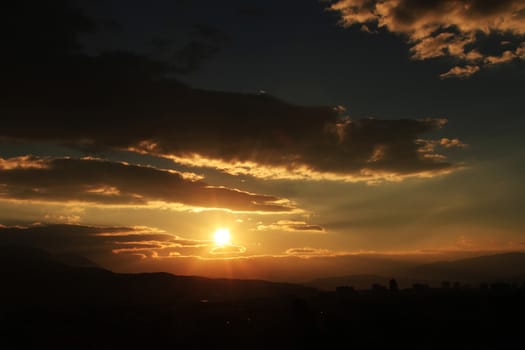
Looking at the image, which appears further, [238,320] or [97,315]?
[97,315]

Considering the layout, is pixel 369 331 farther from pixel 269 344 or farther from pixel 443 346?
pixel 269 344

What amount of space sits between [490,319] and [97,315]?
11627 centimetres

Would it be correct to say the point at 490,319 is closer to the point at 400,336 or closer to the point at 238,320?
the point at 400,336

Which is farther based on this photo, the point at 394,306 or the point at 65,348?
the point at 394,306

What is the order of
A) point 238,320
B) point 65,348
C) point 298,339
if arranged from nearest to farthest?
point 65,348
point 298,339
point 238,320

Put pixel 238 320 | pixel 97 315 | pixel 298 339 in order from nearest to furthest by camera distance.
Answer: pixel 298 339 → pixel 238 320 → pixel 97 315

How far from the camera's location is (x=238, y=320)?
124 metres

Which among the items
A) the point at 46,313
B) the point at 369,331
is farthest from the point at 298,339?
the point at 46,313

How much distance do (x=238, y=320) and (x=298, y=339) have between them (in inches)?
840

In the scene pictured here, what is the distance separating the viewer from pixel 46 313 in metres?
134

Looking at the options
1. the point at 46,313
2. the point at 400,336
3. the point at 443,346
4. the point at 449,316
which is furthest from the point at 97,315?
the point at 449,316

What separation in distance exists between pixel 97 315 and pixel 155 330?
2695 centimetres

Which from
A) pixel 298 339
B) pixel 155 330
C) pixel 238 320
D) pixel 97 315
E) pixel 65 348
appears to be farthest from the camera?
pixel 97 315

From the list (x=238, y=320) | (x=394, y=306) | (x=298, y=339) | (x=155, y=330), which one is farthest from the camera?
(x=394, y=306)
